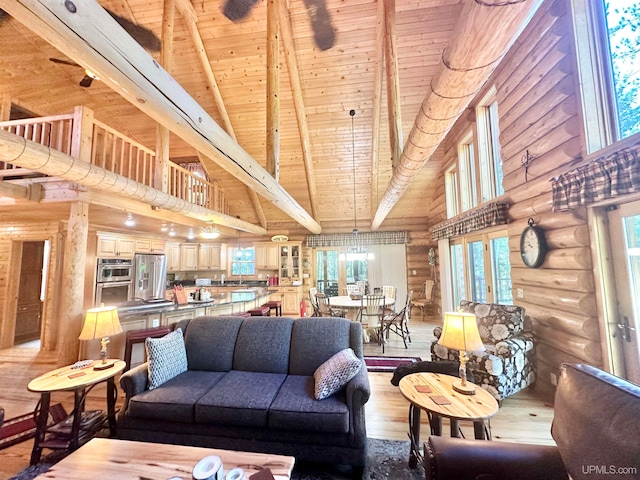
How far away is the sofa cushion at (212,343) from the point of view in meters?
2.69

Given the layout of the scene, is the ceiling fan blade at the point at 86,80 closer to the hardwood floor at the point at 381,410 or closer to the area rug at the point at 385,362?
the hardwood floor at the point at 381,410

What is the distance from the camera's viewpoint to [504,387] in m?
2.76

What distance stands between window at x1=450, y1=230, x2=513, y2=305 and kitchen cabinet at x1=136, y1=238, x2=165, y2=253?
719 centimetres

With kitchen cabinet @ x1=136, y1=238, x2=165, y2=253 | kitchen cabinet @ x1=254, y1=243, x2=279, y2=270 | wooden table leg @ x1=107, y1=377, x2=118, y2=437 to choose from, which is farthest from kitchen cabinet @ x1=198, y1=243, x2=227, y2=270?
wooden table leg @ x1=107, y1=377, x2=118, y2=437

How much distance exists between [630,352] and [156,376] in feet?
13.3

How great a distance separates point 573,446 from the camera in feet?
3.97

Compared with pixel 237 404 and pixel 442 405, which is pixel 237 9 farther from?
pixel 442 405

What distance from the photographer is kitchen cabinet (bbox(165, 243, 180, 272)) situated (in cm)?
760

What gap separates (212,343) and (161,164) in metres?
3.25

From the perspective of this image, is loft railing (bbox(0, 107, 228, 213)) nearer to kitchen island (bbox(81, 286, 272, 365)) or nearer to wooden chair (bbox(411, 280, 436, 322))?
kitchen island (bbox(81, 286, 272, 365))

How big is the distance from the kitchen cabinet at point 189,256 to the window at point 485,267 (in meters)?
7.19

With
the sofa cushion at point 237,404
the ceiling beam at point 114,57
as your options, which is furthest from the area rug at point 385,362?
the ceiling beam at point 114,57

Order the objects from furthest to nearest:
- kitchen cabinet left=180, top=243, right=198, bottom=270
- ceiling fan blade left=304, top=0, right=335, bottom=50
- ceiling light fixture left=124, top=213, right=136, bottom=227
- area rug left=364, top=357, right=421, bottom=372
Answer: kitchen cabinet left=180, top=243, right=198, bottom=270 → ceiling light fixture left=124, top=213, right=136, bottom=227 → ceiling fan blade left=304, top=0, right=335, bottom=50 → area rug left=364, top=357, right=421, bottom=372

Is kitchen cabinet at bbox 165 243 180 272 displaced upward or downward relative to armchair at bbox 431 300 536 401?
upward
